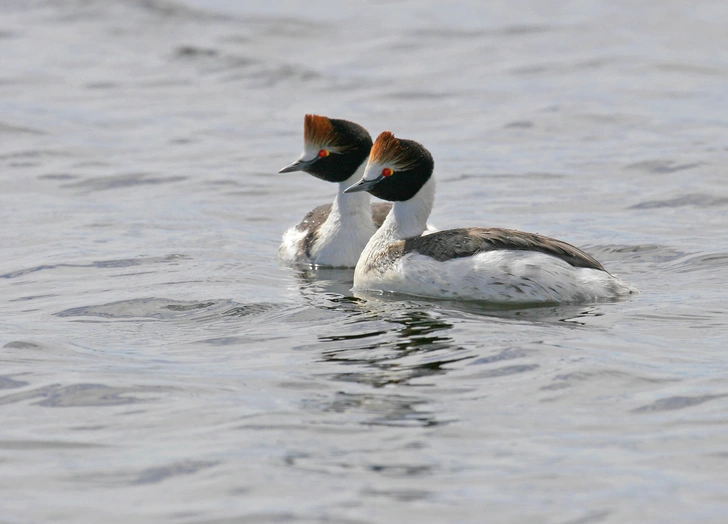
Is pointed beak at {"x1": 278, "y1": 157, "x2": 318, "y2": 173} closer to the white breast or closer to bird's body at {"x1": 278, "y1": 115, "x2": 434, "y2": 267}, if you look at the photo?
bird's body at {"x1": 278, "y1": 115, "x2": 434, "y2": 267}

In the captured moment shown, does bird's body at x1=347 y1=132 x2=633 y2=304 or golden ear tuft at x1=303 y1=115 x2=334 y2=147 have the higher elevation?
golden ear tuft at x1=303 y1=115 x2=334 y2=147

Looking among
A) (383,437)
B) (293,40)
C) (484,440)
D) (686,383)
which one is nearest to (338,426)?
(383,437)

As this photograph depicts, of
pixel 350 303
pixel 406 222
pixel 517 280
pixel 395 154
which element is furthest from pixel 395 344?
pixel 395 154

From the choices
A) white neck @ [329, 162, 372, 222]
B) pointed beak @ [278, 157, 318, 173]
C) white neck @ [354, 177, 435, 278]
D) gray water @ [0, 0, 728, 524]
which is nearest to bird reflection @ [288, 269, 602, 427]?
gray water @ [0, 0, 728, 524]

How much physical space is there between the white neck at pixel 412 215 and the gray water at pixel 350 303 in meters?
0.66

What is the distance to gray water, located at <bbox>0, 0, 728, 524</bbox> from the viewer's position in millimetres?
5660

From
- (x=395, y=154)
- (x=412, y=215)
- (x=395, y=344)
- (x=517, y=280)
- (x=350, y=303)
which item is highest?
(x=395, y=154)

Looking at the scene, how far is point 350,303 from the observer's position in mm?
9586

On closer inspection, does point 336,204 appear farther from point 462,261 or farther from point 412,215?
point 462,261

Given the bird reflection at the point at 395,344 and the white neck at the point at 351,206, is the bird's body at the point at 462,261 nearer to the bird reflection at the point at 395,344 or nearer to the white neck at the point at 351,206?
the bird reflection at the point at 395,344

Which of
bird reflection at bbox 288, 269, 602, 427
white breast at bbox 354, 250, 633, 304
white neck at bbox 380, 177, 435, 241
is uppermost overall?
white neck at bbox 380, 177, 435, 241

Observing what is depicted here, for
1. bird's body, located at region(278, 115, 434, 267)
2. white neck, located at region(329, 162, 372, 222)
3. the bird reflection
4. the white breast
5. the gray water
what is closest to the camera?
the gray water

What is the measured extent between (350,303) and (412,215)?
3.42ft

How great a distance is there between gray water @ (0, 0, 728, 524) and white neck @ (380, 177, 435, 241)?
0.66 meters
